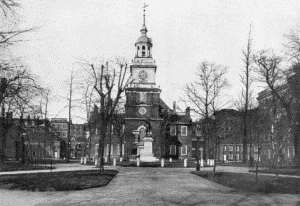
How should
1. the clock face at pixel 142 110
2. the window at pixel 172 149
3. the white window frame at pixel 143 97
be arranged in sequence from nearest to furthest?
the white window frame at pixel 143 97 → the clock face at pixel 142 110 → the window at pixel 172 149

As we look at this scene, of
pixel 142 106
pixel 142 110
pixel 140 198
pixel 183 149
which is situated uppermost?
pixel 142 106

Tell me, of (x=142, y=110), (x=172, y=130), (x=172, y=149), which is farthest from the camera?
(x=172, y=130)

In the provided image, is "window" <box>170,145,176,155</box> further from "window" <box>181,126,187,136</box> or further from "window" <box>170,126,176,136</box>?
"window" <box>181,126,187,136</box>

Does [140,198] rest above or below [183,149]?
above

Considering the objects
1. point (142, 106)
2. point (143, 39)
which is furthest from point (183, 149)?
point (143, 39)

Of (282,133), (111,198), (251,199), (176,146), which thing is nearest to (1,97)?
(111,198)

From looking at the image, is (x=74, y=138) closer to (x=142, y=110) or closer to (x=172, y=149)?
(x=172, y=149)

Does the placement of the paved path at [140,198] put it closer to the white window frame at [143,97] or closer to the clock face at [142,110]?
the white window frame at [143,97]

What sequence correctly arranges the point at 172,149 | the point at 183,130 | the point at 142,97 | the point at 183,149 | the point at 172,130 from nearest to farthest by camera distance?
the point at 142,97
the point at 172,149
the point at 183,149
the point at 172,130
the point at 183,130

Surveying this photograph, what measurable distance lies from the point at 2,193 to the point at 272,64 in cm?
2954

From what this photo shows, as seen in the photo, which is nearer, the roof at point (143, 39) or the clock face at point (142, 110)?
the roof at point (143, 39)

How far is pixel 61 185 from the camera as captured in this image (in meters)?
16.2

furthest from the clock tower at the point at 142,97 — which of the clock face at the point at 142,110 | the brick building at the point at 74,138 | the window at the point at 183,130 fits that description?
the brick building at the point at 74,138

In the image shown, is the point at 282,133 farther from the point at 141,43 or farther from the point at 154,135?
the point at 141,43
